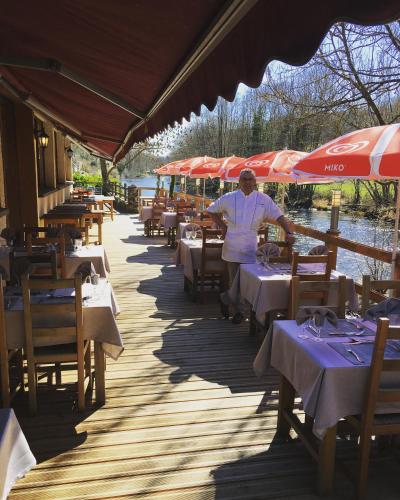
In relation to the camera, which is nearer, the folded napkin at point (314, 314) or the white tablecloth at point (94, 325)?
the folded napkin at point (314, 314)

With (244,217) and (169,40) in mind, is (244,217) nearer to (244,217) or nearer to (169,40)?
(244,217)

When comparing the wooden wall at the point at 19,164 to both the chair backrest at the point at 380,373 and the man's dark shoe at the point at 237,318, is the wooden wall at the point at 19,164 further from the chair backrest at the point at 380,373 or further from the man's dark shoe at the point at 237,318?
the chair backrest at the point at 380,373

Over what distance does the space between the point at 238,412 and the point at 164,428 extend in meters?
0.62

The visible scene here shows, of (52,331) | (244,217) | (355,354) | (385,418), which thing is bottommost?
(385,418)

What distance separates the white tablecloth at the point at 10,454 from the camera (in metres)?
1.87

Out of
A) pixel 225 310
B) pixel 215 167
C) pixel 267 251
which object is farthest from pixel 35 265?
pixel 215 167

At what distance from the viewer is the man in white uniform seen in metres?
5.33

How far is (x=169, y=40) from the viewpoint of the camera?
201 centimetres

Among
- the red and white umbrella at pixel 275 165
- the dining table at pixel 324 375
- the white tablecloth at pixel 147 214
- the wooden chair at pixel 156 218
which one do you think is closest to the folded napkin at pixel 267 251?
the red and white umbrella at pixel 275 165

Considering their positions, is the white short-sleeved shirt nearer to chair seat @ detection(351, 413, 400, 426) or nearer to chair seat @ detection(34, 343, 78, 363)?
chair seat @ detection(34, 343, 78, 363)

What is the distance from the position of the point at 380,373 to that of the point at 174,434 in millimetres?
1567

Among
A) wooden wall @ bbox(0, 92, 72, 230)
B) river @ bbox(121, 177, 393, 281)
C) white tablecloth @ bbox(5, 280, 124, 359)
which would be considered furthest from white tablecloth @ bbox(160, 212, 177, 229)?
white tablecloth @ bbox(5, 280, 124, 359)

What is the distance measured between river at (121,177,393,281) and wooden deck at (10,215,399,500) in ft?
19.3

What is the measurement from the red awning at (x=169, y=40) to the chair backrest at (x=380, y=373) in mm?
1442
